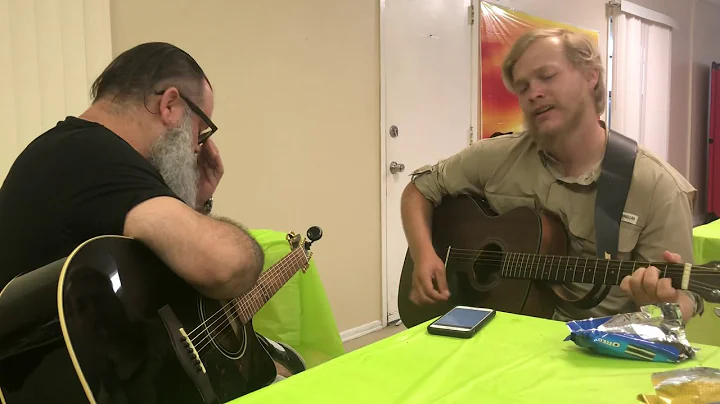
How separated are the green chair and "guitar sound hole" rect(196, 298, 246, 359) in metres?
0.47

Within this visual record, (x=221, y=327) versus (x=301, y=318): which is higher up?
(x=221, y=327)

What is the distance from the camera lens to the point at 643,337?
893 mm

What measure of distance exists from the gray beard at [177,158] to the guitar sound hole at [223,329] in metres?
0.35

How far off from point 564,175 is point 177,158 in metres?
1.07

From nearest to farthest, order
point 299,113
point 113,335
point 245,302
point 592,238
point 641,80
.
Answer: point 113,335 < point 245,302 < point 592,238 < point 299,113 < point 641,80

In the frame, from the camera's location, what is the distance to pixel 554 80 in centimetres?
168

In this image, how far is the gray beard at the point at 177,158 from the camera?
4.67 ft

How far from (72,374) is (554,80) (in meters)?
1.40

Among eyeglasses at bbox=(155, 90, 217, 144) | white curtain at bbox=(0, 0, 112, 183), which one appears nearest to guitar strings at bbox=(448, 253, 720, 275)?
eyeglasses at bbox=(155, 90, 217, 144)

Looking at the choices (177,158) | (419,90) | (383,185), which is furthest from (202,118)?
(419,90)

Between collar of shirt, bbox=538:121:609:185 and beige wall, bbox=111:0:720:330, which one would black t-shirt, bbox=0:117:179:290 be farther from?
beige wall, bbox=111:0:720:330

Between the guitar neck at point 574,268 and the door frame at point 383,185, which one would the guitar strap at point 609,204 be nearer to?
the guitar neck at point 574,268

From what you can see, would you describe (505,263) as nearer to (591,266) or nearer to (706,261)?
(591,266)

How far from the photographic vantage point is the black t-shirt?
1.17 m
